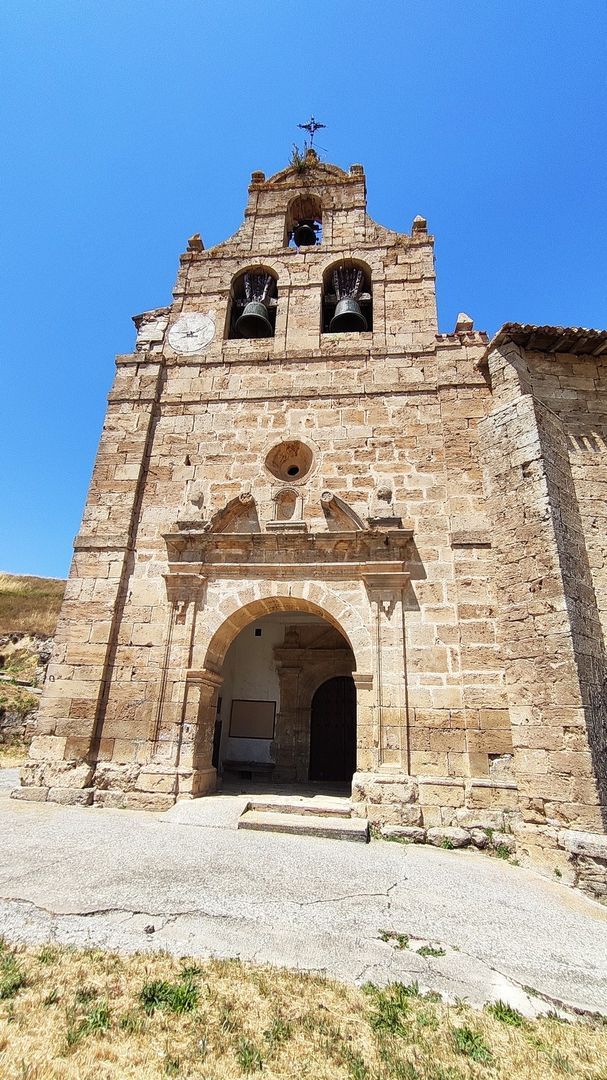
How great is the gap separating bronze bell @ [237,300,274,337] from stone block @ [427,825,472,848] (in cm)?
811

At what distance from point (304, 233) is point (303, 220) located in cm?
24

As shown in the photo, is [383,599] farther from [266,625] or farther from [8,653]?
[8,653]

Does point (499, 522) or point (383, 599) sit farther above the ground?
point (499, 522)

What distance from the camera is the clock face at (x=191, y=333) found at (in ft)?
29.8

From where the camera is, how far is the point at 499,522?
21.4 ft

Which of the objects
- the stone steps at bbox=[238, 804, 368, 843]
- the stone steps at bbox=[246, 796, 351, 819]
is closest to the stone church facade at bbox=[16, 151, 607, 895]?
the stone steps at bbox=[246, 796, 351, 819]

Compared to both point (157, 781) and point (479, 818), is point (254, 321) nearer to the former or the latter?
point (157, 781)

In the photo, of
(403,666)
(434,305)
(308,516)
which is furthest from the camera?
(434,305)

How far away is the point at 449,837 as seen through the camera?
18.0 ft

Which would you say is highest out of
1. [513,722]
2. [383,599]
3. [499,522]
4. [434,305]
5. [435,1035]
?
[434,305]

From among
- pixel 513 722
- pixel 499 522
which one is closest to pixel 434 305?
pixel 499 522

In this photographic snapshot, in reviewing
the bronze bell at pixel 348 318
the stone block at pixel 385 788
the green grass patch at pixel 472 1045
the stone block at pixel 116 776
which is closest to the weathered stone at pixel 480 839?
the stone block at pixel 385 788

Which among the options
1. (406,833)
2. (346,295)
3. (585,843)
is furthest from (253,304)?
(585,843)

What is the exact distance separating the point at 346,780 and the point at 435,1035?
7597 millimetres
